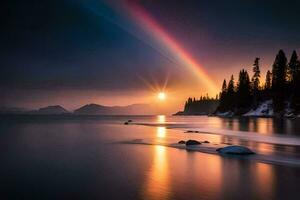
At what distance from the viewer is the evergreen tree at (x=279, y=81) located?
110 m

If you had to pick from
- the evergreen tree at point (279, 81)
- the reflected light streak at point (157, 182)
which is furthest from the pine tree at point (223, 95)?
the reflected light streak at point (157, 182)

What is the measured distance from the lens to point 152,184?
650 inches

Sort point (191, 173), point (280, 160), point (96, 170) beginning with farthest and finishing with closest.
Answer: point (280, 160) → point (96, 170) → point (191, 173)

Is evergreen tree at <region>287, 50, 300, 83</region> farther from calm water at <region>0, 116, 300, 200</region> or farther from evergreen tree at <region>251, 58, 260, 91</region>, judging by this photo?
calm water at <region>0, 116, 300, 200</region>

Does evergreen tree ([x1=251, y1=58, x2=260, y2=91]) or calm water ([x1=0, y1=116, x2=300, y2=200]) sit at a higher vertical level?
evergreen tree ([x1=251, y1=58, x2=260, y2=91])

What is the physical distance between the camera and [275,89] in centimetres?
11362

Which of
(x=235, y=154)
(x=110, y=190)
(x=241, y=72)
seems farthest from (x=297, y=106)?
(x=110, y=190)

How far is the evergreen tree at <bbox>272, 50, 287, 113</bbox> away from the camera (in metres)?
110

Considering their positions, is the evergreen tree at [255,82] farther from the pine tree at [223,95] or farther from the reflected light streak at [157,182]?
the reflected light streak at [157,182]

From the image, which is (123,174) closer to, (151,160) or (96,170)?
(96,170)

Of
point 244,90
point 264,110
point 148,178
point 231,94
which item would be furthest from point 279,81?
point 148,178

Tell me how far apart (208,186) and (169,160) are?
29.8 ft

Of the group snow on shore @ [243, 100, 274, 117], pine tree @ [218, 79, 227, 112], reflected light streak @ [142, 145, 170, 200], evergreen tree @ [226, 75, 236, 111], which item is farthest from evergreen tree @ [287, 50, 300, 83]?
reflected light streak @ [142, 145, 170, 200]

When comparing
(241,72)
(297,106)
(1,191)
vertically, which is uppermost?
(241,72)
